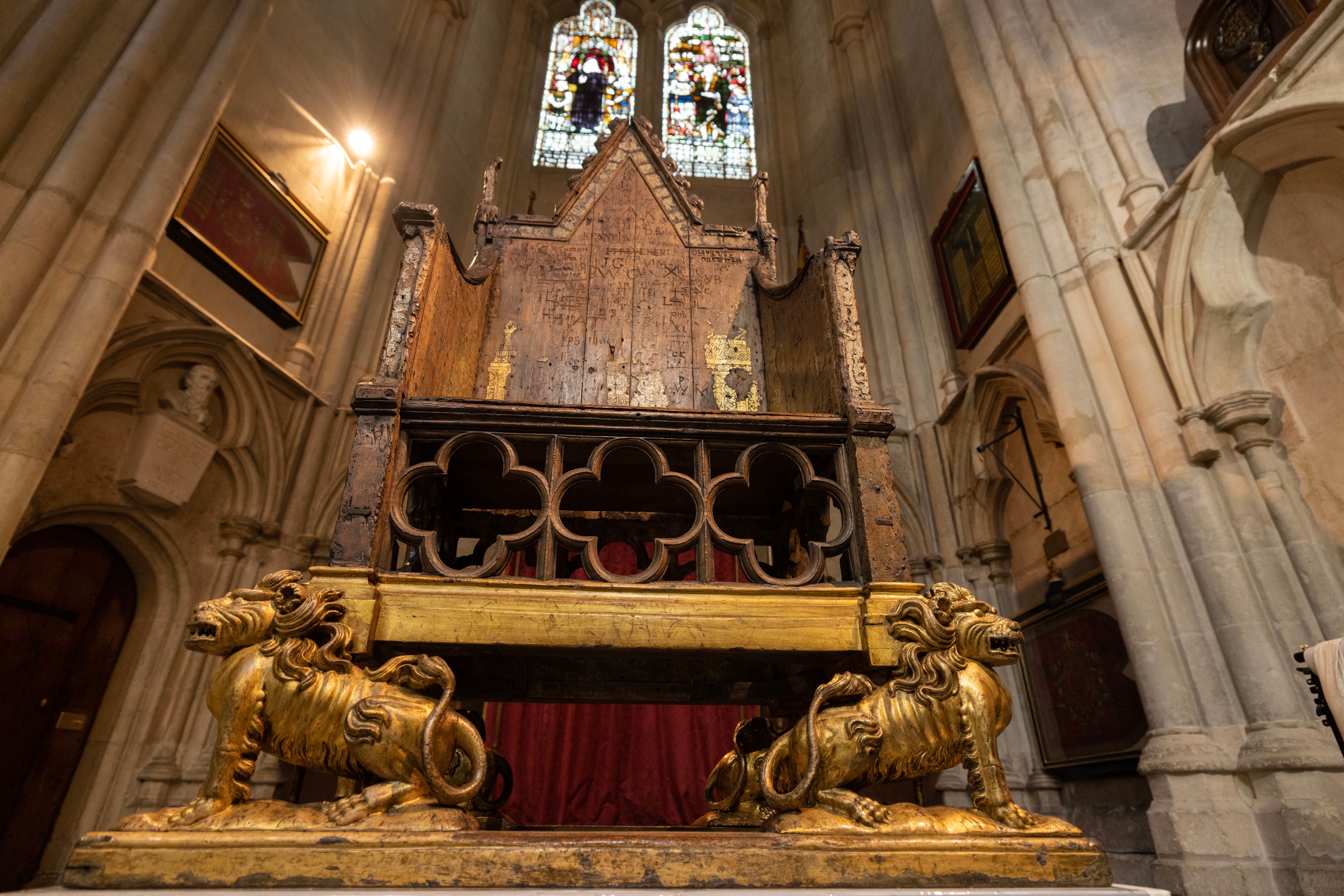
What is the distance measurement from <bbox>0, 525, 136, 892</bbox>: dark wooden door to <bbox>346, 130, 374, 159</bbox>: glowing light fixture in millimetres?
4535

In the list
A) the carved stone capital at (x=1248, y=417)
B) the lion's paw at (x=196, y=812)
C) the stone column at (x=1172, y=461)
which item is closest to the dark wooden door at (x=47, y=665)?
the lion's paw at (x=196, y=812)

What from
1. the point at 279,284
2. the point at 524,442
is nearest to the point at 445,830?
the point at 524,442

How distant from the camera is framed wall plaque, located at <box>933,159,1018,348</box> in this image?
19.4 feet

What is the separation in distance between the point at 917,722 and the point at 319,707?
3.79ft

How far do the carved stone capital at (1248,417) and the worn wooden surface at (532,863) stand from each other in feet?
10.5

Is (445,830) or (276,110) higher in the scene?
(276,110)

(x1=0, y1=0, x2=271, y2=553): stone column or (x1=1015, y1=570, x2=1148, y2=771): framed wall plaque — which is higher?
(x1=0, y1=0, x2=271, y2=553): stone column

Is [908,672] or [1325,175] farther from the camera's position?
[1325,175]

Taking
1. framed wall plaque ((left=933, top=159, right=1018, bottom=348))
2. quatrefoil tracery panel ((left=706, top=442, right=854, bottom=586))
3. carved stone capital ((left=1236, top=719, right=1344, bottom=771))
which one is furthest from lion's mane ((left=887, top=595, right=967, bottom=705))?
framed wall plaque ((left=933, top=159, right=1018, bottom=348))

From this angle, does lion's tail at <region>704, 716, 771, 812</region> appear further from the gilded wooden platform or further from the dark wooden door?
the dark wooden door

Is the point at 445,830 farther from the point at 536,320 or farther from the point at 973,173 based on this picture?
the point at 973,173

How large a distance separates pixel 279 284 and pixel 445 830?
6385 mm

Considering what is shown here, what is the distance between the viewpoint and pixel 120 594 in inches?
202

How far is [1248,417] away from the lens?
11.2 ft
